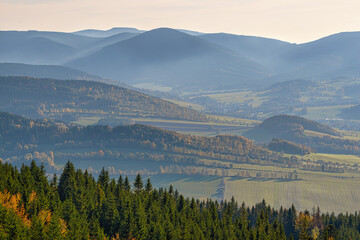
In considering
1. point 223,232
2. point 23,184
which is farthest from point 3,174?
point 223,232

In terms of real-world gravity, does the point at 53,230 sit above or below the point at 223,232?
above

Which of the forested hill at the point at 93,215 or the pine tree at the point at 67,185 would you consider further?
the pine tree at the point at 67,185

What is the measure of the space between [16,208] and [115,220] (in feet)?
61.9

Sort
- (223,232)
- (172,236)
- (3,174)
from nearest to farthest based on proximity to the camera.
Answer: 1. (172,236)
2. (3,174)
3. (223,232)

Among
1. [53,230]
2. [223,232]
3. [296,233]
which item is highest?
[53,230]

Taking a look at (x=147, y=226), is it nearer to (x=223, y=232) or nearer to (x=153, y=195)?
(x=223, y=232)

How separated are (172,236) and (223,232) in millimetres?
17040

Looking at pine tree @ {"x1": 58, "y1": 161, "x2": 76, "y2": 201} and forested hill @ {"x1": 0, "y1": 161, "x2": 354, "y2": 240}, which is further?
pine tree @ {"x1": 58, "y1": 161, "x2": 76, "y2": 201}

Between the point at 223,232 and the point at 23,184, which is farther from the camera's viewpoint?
the point at 223,232

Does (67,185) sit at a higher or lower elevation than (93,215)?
higher

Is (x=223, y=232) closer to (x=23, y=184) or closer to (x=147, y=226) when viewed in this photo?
(x=147, y=226)

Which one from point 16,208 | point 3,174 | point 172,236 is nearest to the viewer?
point 16,208

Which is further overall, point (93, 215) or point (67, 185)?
point (67, 185)

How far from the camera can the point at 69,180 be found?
10625cm
